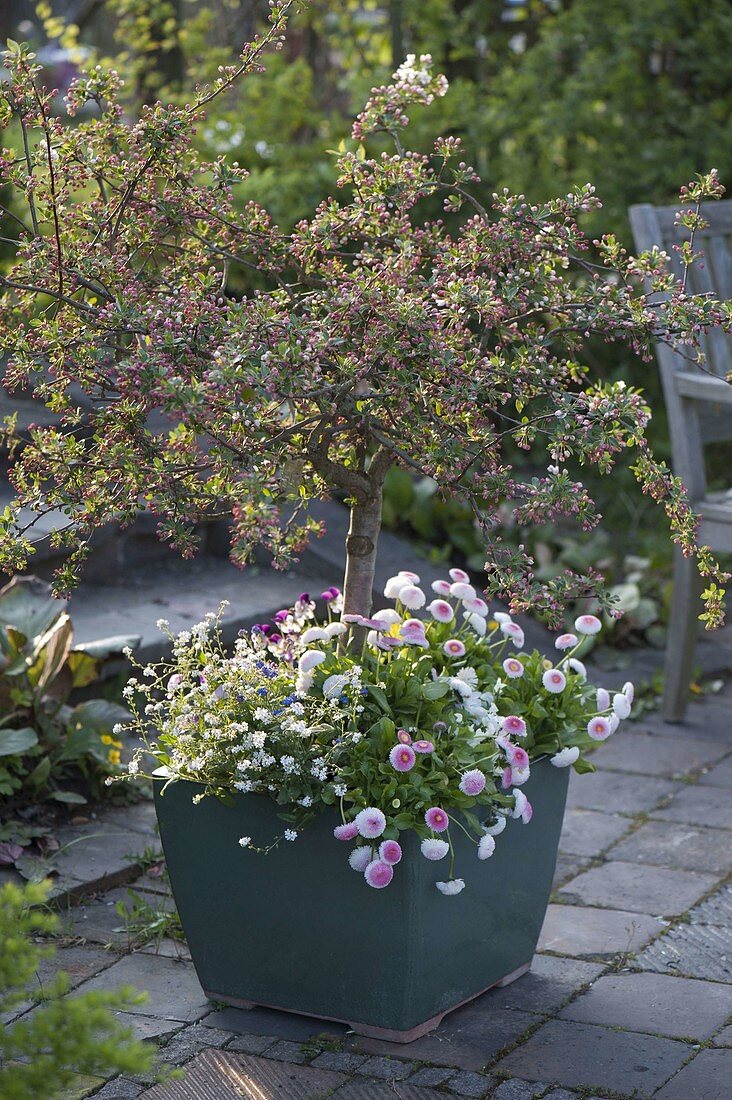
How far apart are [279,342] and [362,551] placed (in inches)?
24.1

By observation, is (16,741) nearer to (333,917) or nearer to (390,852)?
(333,917)

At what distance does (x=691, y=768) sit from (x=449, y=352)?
2.08 m

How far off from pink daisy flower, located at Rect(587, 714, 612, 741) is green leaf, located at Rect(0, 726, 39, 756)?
123 centimetres

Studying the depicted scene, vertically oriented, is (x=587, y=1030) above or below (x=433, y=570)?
below

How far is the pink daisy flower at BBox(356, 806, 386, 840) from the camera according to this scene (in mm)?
2096

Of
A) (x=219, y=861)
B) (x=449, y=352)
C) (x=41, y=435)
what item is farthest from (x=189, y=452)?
(x=219, y=861)

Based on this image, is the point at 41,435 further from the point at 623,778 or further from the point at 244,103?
the point at 244,103

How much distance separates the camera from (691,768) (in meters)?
3.71

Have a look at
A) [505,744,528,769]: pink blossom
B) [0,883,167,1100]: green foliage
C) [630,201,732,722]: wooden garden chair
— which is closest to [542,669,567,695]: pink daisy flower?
[505,744,528,769]: pink blossom

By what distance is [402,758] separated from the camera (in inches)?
84.4

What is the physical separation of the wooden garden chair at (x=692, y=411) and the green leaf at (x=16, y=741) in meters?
1.82

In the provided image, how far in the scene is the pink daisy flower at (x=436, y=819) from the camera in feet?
6.93

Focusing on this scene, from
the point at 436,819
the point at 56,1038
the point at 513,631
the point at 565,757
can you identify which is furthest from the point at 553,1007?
the point at 56,1038

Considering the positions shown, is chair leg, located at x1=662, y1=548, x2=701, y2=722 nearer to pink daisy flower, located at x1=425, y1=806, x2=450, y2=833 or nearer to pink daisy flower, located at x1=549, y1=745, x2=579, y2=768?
pink daisy flower, located at x1=549, y1=745, x2=579, y2=768
